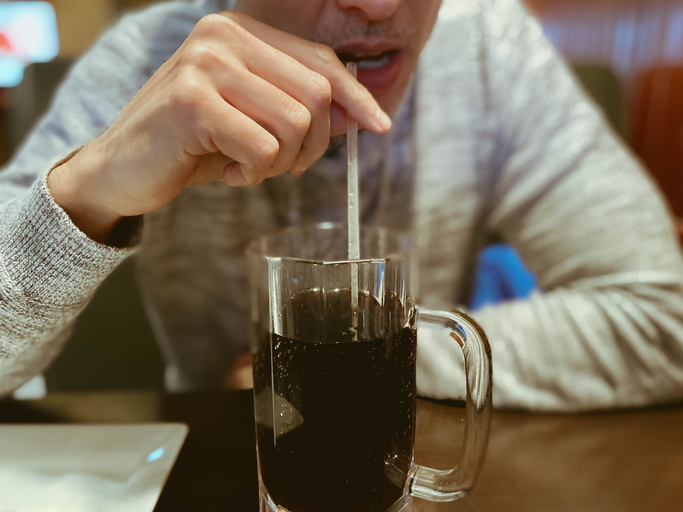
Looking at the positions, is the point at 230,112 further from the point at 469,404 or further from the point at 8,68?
the point at 8,68

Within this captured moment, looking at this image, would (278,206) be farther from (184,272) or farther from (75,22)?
(75,22)

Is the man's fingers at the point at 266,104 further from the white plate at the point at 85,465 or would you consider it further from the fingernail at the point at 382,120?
the white plate at the point at 85,465

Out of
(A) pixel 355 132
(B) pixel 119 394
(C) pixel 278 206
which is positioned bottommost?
(B) pixel 119 394

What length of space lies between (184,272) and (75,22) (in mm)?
3755

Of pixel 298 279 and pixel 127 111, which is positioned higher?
pixel 127 111

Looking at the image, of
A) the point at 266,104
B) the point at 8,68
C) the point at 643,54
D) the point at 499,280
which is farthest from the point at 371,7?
the point at 8,68

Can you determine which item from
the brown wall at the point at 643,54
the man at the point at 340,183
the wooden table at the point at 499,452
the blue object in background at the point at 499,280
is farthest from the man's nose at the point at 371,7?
the brown wall at the point at 643,54

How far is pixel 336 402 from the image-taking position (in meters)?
0.36

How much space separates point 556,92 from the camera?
976 millimetres

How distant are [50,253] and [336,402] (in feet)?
0.94

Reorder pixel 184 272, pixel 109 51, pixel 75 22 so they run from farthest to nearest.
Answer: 1. pixel 75 22
2. pixel 184 272
3. pixel 109 51

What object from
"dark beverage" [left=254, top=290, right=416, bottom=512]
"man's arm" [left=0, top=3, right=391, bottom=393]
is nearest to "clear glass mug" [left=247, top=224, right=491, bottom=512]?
"dark beverage" [left=254, top=290, right=416, bottom=512]

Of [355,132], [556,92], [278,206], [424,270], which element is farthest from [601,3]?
[355,132]

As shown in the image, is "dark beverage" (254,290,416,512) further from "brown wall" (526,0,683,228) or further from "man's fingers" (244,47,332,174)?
"brown wall" (526,0,683,228)
